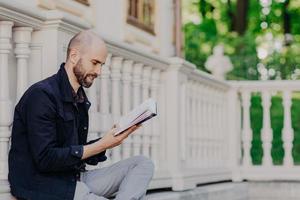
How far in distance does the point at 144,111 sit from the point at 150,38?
589 centimetres

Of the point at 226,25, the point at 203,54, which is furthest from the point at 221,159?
the point at 226,25

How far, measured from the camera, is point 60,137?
382 centimetres

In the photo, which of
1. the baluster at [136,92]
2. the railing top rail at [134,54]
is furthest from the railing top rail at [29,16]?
the baluster at [136,92]

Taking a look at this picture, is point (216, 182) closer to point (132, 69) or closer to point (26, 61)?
point (132, 69)

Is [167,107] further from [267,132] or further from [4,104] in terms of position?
[4,104]

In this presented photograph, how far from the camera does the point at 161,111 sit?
6316 millimetres

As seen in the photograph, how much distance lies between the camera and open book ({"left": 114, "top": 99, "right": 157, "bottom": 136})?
3736 millimetres

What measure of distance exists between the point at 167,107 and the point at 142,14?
Result: 321 centimetres

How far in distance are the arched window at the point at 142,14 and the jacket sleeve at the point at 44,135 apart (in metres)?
5.20

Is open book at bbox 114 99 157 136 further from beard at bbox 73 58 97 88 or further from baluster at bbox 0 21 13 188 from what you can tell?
baluster at bbox 0 21 13 188

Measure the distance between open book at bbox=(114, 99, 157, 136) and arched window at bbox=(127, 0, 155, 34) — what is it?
5.12m

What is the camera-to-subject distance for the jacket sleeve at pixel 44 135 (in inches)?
143

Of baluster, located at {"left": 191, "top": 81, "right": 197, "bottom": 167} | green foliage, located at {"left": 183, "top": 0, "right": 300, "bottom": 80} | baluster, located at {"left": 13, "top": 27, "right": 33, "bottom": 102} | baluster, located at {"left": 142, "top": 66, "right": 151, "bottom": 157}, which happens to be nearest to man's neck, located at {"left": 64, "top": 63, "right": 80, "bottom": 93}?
baluster, located at {"left": 13, "top": 27, "right": 33, "bottom": 102}

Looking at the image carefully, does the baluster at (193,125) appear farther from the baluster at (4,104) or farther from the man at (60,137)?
the baluster at (4,104)
